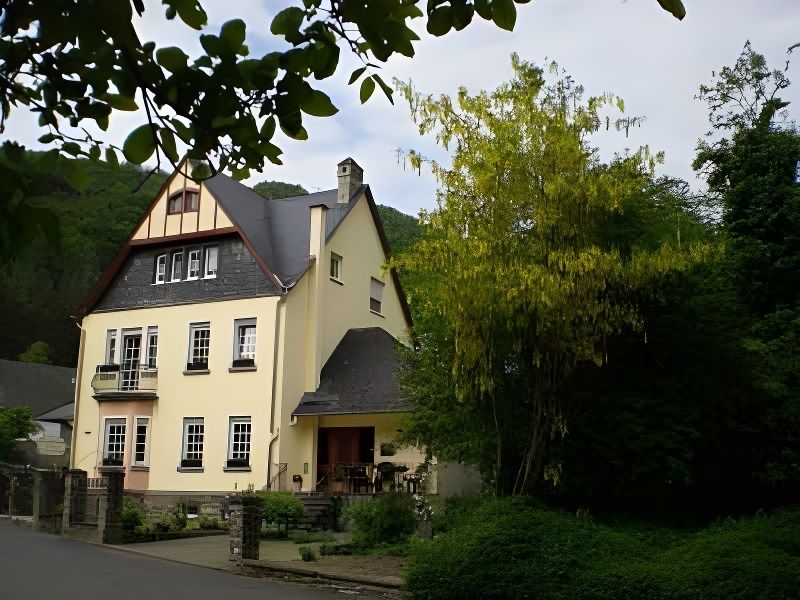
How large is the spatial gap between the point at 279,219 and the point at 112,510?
50.5 ft

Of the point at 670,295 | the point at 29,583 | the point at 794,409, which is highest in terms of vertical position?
the point at 670,295

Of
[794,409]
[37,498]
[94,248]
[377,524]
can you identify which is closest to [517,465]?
[377,524]

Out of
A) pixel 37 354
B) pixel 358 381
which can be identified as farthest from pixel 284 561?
pixel 37 354

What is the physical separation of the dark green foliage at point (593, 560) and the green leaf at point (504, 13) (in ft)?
30.8

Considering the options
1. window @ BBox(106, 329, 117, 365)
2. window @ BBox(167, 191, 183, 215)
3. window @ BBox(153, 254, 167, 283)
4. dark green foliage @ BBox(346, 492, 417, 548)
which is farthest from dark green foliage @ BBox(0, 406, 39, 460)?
dark green foliage @ BBox(346, 492, 417, 548)

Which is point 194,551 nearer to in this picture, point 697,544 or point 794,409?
point 697,544

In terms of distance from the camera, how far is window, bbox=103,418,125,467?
32.2m

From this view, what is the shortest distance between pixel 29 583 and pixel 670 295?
38.9ft

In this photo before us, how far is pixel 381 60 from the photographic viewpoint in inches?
147

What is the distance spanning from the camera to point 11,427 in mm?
37969

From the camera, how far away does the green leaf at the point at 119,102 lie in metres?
3.35

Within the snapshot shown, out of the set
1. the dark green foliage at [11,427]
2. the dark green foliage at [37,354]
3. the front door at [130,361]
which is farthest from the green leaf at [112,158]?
the dark green foliage at [37,354]

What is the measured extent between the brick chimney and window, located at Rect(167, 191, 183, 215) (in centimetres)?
576

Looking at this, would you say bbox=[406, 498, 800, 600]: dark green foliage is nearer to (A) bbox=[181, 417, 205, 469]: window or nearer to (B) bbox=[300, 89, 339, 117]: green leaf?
(B) bbox=[300, 89, 339, 117]: green leaf
